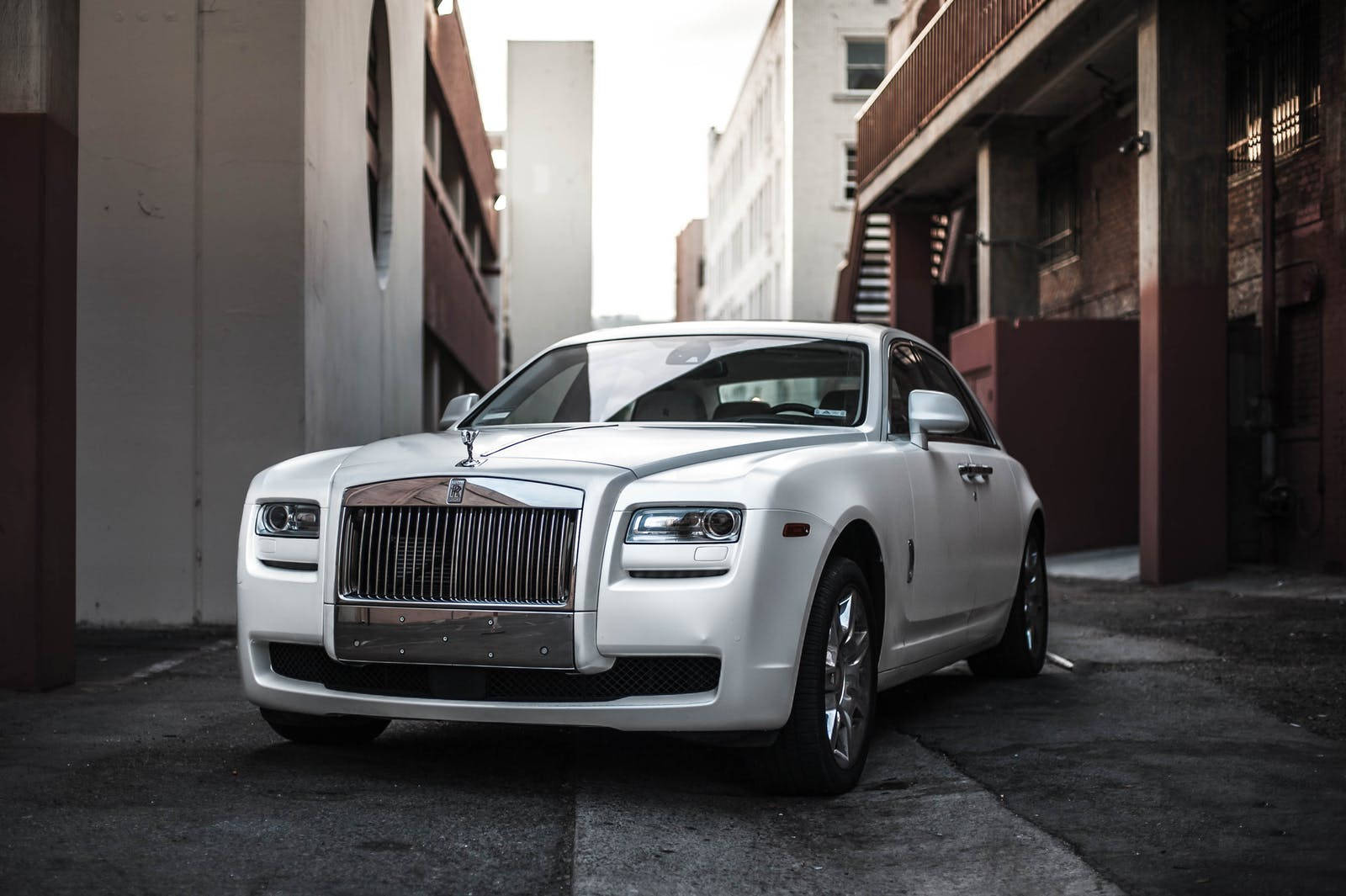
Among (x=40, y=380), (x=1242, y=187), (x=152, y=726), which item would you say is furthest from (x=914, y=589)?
(x=1242, y=187)

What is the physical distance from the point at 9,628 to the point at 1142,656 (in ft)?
18.8

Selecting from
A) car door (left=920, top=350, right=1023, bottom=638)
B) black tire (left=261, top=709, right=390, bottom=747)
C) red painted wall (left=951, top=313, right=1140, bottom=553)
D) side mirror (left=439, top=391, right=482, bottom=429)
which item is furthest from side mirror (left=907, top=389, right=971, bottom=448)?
red painted wall (left=951, top=313, right=1140, bottom=553)

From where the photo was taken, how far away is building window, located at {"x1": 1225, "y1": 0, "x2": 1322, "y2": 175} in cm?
1425

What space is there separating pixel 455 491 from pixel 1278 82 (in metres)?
12.4

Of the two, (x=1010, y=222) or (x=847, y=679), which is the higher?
(x=1010, y=222)

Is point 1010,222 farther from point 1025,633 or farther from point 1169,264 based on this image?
point 1025,633

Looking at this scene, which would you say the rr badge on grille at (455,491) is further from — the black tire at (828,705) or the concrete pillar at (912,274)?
the concrete pillar at (912,274)

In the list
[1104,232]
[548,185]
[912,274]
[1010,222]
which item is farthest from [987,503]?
[548,185]

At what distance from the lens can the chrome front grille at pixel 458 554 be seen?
4652 mm

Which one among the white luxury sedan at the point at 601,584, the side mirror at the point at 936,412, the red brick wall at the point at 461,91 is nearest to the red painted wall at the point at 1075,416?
the red brick wall at the point at 461,91

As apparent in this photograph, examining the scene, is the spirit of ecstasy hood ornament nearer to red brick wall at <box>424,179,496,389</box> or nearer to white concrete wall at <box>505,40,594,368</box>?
red brick wall at <box>424,179,496,389</box>

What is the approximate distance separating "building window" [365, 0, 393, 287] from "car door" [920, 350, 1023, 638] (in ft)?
31.3

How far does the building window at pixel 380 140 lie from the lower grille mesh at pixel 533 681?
11.4m

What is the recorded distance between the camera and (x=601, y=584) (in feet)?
15.1
